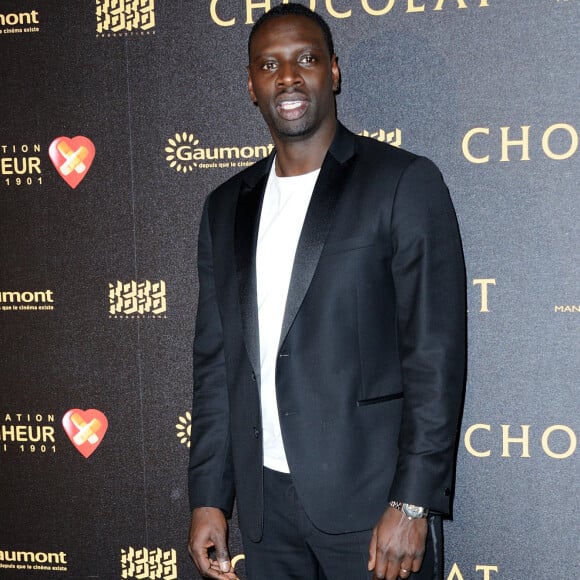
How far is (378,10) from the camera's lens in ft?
7.65

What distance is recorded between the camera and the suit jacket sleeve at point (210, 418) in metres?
2.01

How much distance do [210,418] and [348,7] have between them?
4.43ft

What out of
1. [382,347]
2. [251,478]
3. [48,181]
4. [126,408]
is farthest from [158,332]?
[382,347]

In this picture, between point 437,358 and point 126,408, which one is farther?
point 126,408

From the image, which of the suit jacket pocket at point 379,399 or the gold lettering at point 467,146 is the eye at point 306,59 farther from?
the suit jacket pocket at point 379,399

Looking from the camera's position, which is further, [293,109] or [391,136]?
[391,136]

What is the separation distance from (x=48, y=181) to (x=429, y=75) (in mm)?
1370

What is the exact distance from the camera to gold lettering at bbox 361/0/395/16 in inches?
91.4

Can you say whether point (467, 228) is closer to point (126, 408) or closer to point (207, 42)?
point (207, 42)

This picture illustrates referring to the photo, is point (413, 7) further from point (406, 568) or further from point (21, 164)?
point (406, 568)

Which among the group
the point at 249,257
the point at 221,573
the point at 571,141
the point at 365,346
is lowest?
the point at 221,573

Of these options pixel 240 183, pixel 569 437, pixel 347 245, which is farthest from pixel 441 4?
pixel 569 437

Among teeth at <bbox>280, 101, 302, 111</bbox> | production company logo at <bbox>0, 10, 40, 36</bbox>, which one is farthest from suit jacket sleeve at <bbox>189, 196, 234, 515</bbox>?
production company logo at <bbox>0, 10, 40, 36</bbox>

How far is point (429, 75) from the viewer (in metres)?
2.31
